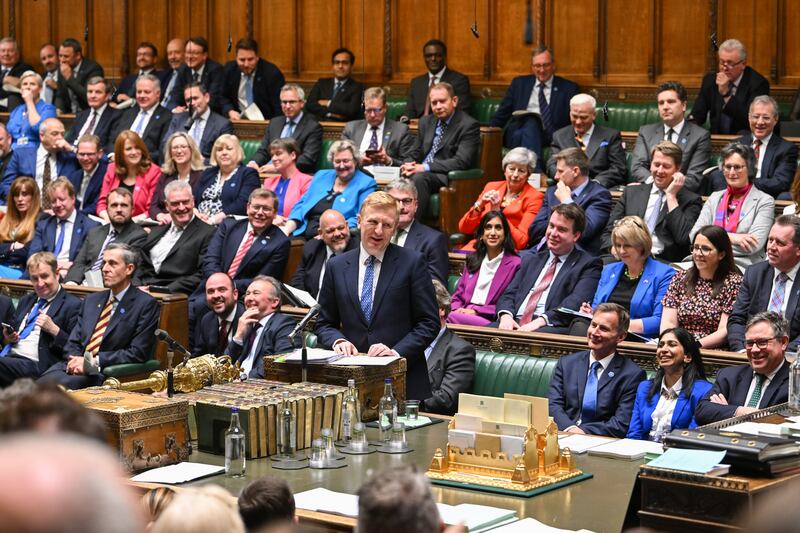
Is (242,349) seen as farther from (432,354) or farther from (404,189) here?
(404,189)

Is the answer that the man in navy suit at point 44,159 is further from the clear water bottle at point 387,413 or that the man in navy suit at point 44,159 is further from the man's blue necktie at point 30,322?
the clear water bottle at point 387,413

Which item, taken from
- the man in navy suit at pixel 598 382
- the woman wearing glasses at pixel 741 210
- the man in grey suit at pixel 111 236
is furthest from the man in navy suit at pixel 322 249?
the man in navy suit at pixel 598 382

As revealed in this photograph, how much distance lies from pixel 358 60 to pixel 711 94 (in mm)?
3849

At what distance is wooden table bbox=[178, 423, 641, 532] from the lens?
352 centimetres

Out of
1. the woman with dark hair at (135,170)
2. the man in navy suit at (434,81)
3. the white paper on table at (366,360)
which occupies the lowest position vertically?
the white paper on table at (366,360)

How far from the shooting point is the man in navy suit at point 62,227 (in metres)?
8.57

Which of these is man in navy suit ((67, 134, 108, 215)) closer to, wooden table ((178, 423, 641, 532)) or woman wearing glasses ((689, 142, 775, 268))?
woman wearing glasses ((689, 142, 775, 268))

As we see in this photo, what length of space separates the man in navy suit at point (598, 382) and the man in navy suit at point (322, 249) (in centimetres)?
232

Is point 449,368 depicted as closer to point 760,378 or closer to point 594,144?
point 760,378

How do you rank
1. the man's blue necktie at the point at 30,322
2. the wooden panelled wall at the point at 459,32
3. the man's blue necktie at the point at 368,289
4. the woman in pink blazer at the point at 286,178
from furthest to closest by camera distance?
the wooden panelled wall at the point at 459,32 → the woman in pink blazer at the point at 286,178 → the man's blue necktie at the point at 30,322 → the man's blue necktie at the point at 368,289

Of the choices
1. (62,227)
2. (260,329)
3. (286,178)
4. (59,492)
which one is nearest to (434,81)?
(286,178)

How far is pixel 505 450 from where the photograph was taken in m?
3.99

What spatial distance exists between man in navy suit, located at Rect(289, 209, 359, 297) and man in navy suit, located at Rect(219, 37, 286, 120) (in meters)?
3.29

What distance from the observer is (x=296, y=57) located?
39.0ft
